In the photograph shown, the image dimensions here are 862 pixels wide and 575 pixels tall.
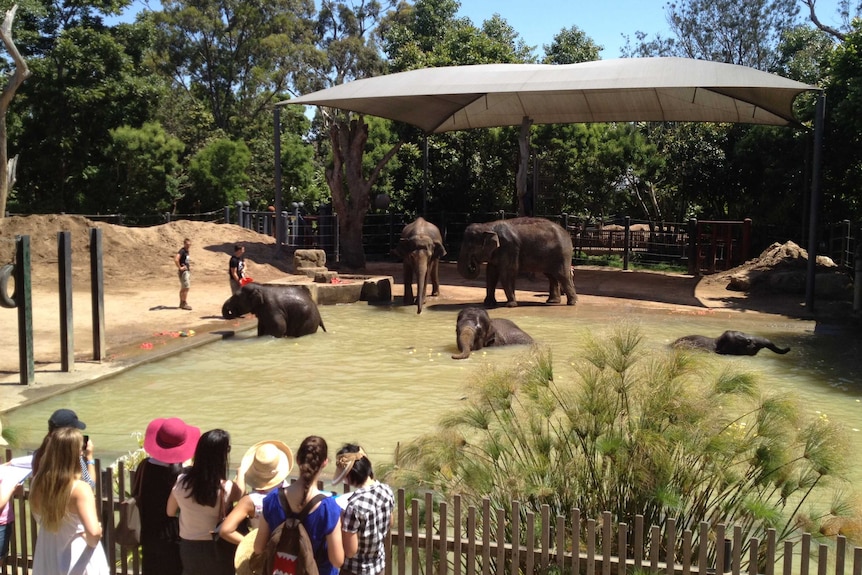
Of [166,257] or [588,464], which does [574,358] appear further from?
[166,257]

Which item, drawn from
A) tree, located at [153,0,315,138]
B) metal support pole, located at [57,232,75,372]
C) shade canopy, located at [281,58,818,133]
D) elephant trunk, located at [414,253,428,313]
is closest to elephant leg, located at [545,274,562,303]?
elephant trunk, located at [414,253,428,313]

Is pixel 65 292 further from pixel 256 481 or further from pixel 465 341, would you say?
pixel 256 481

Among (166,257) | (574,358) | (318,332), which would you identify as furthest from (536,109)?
(574,358)

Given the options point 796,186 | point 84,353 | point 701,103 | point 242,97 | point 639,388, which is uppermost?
point 242,97

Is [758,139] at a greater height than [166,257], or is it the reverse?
[758,139]

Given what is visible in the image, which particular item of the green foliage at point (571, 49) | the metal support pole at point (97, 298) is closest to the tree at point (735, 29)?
the green foliage at point (571, 49)

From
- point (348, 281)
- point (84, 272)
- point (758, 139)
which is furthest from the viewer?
point (758, 139)

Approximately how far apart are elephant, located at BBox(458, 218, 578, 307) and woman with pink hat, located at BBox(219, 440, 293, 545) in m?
12.6

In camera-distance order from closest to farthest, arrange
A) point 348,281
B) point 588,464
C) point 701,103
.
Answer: point 588,464 → point 348,281 → point 701,103

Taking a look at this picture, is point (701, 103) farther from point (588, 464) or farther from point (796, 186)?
point (588, 464)

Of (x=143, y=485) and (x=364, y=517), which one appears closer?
(x=364, y=517)

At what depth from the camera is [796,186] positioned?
21.8 meters

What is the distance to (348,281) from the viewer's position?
18.3m

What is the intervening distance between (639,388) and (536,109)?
19.7 m
